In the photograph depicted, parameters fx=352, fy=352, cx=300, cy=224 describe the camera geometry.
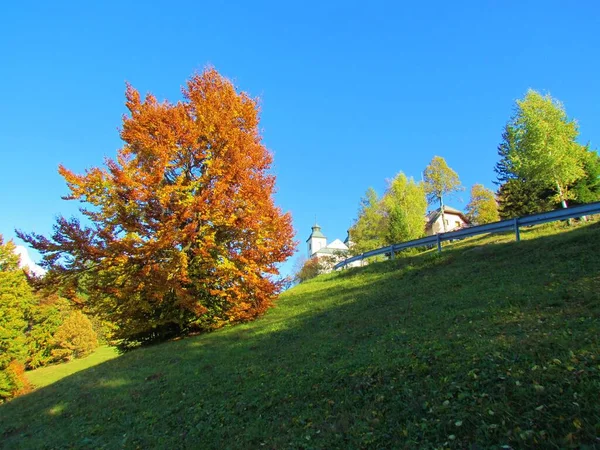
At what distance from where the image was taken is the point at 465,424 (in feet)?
11.6

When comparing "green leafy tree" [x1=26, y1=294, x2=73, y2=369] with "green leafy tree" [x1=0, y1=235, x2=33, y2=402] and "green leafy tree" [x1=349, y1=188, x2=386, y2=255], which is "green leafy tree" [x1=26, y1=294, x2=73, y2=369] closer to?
"green leafy tree" [x1=0, y1=235, x2=33, y2=402]

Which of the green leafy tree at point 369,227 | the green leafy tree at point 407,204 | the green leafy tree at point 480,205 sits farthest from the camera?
the green leafy tree at point 480,205

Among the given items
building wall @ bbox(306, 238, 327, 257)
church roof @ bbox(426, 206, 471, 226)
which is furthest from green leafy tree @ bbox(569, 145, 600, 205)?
building wall @ bbox(306, 238, 327, 257)

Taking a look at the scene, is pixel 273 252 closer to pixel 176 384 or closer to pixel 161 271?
pixel 161 271

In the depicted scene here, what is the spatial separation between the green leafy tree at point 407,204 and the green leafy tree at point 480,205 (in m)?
12.7

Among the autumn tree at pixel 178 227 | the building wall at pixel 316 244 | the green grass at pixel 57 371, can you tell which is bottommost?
the green grass at pixel 57 371

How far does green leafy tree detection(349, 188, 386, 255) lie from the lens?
1567 inches

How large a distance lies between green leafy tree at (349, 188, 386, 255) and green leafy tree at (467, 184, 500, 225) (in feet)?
Result: 55.6

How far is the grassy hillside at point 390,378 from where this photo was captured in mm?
3650

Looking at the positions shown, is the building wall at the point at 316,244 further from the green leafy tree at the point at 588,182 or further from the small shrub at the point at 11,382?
the small shrub at the point at 11,382

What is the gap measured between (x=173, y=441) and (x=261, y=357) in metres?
3.73

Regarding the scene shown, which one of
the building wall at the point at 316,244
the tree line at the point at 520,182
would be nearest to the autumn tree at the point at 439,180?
the tree line at the point at 520,182

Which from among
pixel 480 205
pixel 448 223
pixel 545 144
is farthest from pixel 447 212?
pixel 545 144

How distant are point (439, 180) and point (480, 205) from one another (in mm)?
12242
